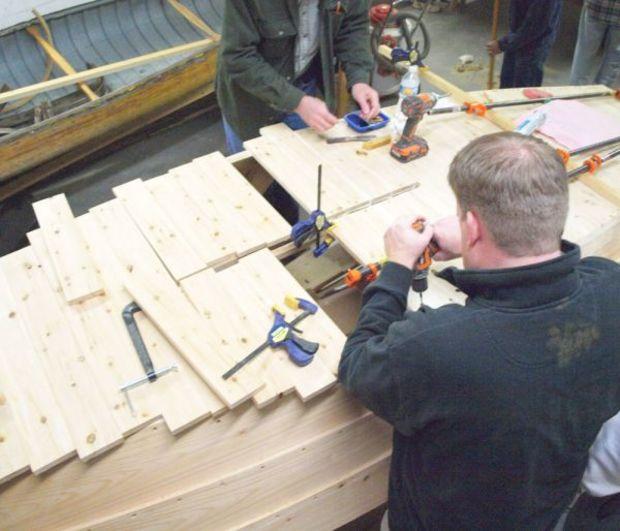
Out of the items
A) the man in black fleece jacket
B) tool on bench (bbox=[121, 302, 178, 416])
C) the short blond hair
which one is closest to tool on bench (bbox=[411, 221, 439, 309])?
the man in black fleece jacket

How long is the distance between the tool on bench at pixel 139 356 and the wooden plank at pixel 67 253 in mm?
190

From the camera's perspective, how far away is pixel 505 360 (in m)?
1.36

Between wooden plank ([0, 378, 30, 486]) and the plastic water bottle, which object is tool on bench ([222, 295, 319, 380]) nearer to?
wooden plank ([0, 378, 30, 486])

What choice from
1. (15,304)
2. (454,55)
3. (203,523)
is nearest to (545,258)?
(203,523)

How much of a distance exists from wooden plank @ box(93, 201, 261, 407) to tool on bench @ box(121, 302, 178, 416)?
5 centimetres

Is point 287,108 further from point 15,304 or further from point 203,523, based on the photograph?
point 203,523

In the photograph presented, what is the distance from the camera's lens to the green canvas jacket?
2758 millimetres

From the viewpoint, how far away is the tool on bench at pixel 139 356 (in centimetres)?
187

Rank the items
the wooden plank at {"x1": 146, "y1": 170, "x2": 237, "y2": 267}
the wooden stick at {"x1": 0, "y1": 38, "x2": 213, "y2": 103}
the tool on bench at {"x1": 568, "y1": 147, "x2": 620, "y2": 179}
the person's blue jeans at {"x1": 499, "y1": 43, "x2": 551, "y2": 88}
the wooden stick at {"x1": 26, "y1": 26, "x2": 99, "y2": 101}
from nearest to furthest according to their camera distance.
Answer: the wooden plank at {"x1": 146, "y1": 170, "x2": 237, "y2": 267}
the tool on bench at {"x1": 568, "y1": 147, "x2": 620, "y2": 179}
the wooden stick at {"x1": 0, "y1": 38, "x2": 213, "y2": 103}
the person's blue jeans at {"x1": 499, "y1": 43, "x2": 551, "y2": 88}
the wooden stick at {"x1": 26, "y1": 26, "x2": 99, "y2": 101}

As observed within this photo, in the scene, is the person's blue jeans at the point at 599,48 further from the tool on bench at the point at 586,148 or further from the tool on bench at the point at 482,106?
the tool on bench at the point at 586,148

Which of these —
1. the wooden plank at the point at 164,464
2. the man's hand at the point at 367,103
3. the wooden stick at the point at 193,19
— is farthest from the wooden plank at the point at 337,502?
the wooden stick at the point at 193,19

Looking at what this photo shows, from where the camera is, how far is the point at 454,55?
24.5ft

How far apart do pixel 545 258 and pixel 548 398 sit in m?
0.39

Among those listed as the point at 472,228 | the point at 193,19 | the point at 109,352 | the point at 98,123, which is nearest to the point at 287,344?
the point at 109,352
